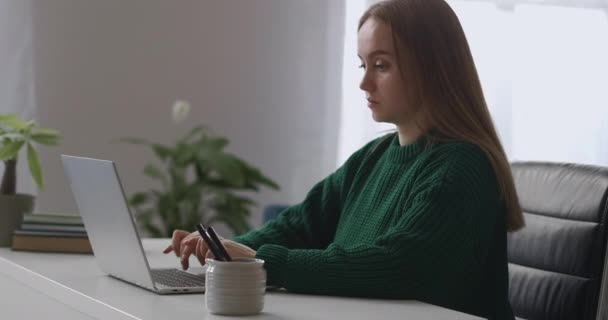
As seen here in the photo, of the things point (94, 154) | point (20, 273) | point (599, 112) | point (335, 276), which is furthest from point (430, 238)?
point (94, 154)

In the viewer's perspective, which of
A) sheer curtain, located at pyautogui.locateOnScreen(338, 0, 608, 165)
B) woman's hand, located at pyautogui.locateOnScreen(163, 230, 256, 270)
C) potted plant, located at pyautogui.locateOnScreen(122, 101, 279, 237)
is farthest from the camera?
potted plant, located at pyautogui.locateOnScreen(122, 101, 279, 237)

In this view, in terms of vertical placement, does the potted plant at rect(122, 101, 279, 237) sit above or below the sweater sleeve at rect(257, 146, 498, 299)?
below

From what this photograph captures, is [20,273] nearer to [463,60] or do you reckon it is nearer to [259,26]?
[463,60]

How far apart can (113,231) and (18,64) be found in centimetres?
229

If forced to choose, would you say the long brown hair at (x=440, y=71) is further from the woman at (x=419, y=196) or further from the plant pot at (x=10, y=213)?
the plant pot at (x=10, y=213)

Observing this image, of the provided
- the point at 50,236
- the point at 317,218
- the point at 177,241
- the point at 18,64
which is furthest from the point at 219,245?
the point at 18,64

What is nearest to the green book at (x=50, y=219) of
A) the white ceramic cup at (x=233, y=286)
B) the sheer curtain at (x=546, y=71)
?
the white ceramic cup at (x=233, y=286)

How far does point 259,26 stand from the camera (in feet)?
13.3

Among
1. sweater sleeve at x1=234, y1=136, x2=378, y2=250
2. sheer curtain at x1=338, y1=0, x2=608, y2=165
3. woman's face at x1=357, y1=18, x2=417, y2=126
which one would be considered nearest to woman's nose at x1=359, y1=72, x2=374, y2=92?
woman's face at x1=357, y1=18, x2=417, y2=126

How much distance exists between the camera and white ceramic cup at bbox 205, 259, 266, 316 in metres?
1.23

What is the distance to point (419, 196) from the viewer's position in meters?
1.52

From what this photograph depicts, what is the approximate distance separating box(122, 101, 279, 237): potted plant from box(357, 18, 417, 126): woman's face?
2010mm

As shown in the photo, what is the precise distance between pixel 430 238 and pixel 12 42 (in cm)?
A: 257

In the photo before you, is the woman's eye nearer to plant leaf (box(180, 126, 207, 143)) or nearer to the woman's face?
the woman's face
